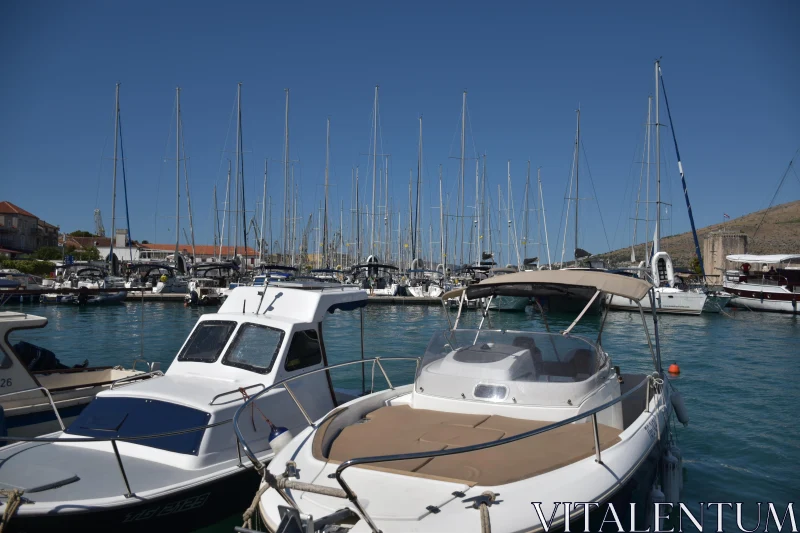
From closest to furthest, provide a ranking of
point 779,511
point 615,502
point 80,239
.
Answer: point 615,502 < point 779,511 < point 80,239

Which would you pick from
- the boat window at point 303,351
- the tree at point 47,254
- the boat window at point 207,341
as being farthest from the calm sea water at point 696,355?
the tree at point 47,254

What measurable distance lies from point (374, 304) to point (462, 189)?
13396 mm

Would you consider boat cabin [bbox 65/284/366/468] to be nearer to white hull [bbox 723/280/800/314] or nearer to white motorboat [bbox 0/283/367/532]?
white motorboat [bbox 0/283/367/532]

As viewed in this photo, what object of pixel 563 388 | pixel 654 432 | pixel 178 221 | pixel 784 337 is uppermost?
pixel 178 221

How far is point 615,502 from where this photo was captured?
4.98 m

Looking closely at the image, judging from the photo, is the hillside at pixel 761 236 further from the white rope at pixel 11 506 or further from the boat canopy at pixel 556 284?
the white rope at pixel 11 506

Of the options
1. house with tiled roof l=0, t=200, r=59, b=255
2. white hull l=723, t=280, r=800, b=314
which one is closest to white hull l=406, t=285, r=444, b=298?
white hull l=723, t=280, r=800, b=314

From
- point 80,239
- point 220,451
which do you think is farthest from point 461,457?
point 80,239

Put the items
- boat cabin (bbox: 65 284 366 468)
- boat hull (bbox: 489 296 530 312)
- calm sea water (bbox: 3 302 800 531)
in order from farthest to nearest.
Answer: boat hull (bbox: 489 296 530 312) → calm sea water (bbox: 3 302 800 531) → boat cabin (bbox: 65 284 366 468)

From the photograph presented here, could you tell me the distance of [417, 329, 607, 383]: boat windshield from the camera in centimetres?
679

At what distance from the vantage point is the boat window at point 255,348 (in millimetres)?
8336

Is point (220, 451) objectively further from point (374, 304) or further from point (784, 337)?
point (374, 304)

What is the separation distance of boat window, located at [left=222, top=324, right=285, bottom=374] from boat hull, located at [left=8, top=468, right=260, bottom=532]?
1715 mm

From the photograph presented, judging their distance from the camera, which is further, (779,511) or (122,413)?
(779,511)
